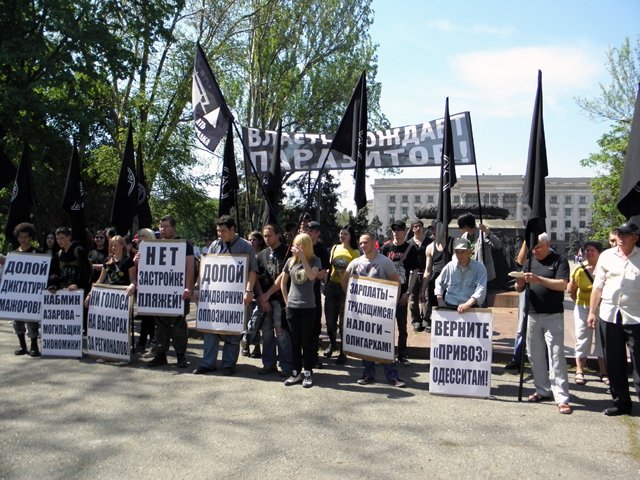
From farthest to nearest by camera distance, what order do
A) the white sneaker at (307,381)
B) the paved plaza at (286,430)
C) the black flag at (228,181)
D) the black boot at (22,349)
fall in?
the black flag at (228,181)
the black boot at (22,349)
the white sneaker at (307,381)
the paved plaza at (286,430)

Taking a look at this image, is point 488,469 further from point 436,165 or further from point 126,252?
point 436,165

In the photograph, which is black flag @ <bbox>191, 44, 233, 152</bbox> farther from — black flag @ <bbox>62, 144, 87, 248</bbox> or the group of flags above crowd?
black flag @ <bbox>62, 144, 87, 248</bbox>

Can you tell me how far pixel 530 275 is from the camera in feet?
19.8

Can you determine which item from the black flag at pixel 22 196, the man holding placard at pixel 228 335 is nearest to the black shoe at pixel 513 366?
the man holding placard at pixel 228 335

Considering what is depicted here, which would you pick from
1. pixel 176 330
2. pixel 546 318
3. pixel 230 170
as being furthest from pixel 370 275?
pixel 230 170

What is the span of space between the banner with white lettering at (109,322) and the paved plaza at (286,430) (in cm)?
58

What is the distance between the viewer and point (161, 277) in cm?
773

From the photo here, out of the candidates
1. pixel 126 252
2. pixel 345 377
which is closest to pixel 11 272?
pixel 126 252

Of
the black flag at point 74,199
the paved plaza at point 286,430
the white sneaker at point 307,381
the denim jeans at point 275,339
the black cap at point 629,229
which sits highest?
the black flag at point 74,199

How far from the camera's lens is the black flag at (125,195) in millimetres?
9703

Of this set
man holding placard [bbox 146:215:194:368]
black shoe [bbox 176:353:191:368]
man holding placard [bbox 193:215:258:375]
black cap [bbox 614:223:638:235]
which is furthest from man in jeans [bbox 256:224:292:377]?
black cap [bbox 614:223:638:235]

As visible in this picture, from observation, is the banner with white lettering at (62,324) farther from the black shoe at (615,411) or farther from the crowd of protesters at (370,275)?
the black shoe at (615,411)

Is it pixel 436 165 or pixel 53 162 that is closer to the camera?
pixel 436 165

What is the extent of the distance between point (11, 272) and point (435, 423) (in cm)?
649
